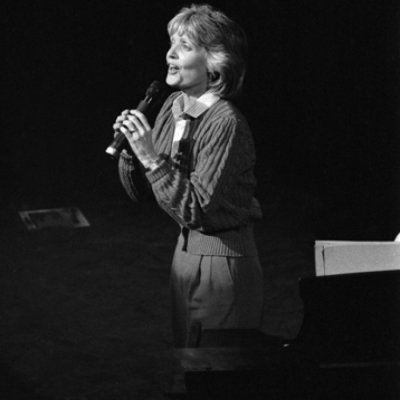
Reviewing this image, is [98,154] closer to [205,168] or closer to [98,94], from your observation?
[98,94]

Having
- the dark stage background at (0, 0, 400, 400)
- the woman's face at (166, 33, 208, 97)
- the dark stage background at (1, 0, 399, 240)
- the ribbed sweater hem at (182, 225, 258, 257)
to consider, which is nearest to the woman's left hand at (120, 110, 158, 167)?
the woman's face at (166, 33, 208, 97)

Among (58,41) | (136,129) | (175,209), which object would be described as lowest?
(58,41)

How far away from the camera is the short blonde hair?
297cm

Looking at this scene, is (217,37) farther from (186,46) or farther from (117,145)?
(117,145)

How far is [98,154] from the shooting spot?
8.10 meters

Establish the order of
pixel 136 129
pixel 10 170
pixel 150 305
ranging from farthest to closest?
pixel 10 170 < pixel 150 305 < pixel 136 129

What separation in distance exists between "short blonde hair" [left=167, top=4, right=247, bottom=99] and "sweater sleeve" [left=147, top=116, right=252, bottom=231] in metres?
0.15

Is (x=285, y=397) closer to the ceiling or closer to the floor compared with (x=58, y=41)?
closer to the ceiling

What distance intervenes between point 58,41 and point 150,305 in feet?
10.1

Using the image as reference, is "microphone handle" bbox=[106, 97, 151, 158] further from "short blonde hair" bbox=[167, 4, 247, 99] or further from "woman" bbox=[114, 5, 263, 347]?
"short blonde hair" bbox=[167, 4, 247, 99]

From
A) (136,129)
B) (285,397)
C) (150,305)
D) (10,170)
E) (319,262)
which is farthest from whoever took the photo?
(10,170)

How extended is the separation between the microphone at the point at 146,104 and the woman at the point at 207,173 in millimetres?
47

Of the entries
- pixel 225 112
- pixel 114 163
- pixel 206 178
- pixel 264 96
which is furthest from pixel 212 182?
pixel 114 163

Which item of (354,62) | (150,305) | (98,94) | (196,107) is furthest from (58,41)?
(196,107)
